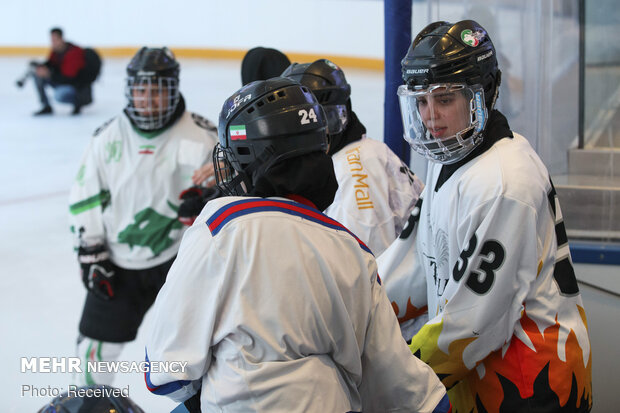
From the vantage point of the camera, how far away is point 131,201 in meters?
2.73

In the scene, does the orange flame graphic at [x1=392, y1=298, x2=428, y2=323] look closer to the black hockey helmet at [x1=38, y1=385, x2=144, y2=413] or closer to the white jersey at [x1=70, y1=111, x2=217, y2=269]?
the black hockey helmet at [x1=38, y1=385, x2=144, y2=413]

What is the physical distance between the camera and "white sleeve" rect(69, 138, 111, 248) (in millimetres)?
2719

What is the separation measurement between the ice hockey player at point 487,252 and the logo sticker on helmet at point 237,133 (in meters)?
0.55

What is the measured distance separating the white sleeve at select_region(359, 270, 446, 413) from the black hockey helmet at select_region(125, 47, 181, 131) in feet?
5.52

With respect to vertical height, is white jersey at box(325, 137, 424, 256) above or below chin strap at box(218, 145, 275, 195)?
below

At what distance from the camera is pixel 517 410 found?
1.51 meters

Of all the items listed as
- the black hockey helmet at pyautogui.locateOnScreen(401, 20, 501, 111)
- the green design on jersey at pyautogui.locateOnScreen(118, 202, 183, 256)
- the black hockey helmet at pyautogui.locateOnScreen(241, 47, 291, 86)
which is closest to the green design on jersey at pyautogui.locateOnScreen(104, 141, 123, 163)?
the green design on jersey at pyautogui.locateOnScreen(118, 202, 183, 256)

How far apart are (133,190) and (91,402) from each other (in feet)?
6.38

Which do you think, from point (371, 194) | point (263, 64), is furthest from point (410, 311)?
point (263, 64)

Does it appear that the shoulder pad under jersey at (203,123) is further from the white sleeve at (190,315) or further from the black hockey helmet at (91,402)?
the black hockey helmet at (91,402)

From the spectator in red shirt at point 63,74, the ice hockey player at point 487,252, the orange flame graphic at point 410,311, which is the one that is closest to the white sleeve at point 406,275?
the orange flame graphic at point 410,311

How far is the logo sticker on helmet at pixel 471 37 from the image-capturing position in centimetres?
160

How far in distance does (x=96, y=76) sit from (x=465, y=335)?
8863 millimetres

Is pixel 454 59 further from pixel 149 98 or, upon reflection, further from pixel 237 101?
pixel 149 98
